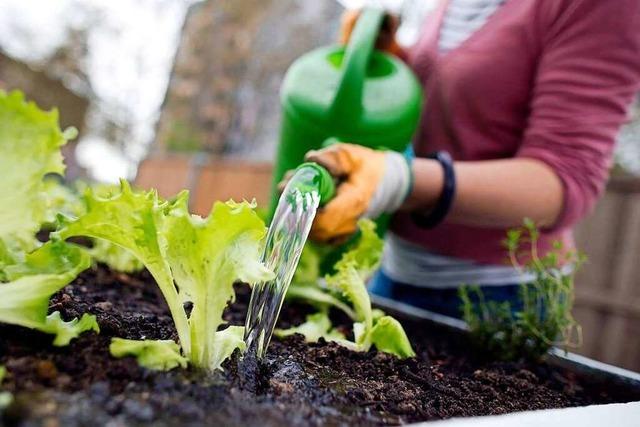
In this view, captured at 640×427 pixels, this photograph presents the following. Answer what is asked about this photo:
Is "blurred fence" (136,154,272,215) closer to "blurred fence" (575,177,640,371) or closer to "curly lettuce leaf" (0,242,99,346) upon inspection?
"blurred fence" (575,177,640,371)

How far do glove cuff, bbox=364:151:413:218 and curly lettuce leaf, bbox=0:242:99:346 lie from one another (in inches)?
21.3

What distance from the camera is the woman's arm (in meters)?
1.05

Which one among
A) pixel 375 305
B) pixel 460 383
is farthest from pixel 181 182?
pixel 460 383

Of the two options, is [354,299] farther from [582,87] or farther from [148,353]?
[582,87]

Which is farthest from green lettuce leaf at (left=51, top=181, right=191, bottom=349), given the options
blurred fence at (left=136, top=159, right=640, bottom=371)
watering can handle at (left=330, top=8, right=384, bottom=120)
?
blurred fence at (left=136, top=159, right=640, bottom=371)

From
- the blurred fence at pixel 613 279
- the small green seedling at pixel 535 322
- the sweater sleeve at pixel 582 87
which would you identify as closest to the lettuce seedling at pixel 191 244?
the small green seedling at pixel 535 322

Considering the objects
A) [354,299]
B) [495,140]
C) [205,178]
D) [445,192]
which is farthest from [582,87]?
[205,178]

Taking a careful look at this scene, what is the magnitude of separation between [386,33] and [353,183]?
2.10 ft

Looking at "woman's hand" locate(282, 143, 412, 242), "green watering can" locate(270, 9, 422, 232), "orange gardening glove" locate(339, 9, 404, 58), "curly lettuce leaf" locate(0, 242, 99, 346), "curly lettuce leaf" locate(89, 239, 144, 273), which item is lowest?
"curly lettuce leaf" locate(89, 239, 144, 273)

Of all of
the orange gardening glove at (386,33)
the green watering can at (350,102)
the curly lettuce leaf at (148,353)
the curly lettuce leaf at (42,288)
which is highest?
the orange gardening glove at (386,33)

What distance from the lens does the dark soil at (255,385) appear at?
412 millimetres

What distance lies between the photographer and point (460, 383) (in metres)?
0.73

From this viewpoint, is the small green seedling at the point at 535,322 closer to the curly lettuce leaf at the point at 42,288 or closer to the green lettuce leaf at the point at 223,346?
the green lettuce leaf at the point at 223,346

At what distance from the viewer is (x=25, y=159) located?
1.74 ft
